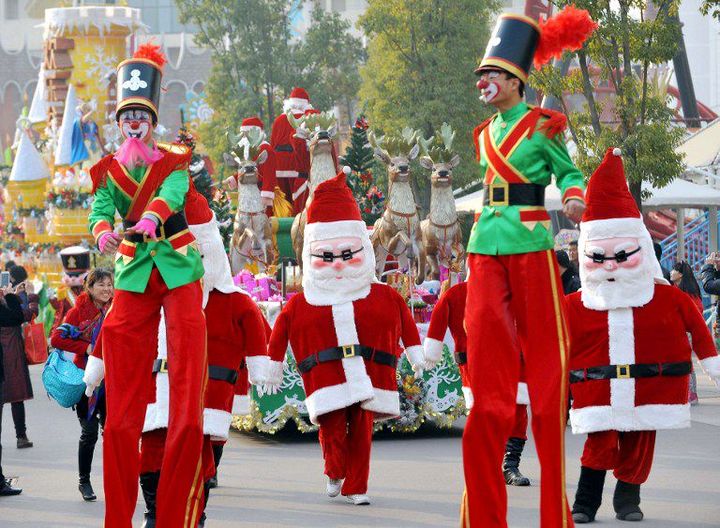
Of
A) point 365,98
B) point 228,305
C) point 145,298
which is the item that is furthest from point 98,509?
point 365,98

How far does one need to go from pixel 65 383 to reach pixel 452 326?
7.87 feet

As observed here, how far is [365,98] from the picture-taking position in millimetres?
36062

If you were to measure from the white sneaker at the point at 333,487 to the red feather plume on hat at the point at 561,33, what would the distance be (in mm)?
3251

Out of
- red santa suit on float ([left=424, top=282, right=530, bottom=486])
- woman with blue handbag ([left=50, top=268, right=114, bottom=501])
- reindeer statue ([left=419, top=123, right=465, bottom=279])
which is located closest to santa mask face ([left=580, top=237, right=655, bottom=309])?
red santa suit on float ([left=424, top=282, right=530, bottom=486])

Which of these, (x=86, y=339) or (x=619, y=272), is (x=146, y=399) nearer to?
(x=86, y=339)

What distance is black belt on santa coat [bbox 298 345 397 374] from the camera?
9711mm

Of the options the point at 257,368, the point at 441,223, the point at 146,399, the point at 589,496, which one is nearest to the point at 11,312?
the point at 257,368

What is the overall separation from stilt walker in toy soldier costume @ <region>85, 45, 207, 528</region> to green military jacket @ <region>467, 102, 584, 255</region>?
1341mm

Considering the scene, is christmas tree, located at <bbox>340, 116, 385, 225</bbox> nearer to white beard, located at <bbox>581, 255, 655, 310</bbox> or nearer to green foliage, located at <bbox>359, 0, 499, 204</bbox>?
white beard, located at <bbox>581, 255, 655, 310</bbox>

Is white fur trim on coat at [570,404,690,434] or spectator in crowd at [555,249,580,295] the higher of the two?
spectator in crowd at [555,249,580,295]

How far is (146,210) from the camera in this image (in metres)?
7.27

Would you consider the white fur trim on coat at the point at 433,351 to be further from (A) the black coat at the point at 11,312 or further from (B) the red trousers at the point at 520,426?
(A) the black coat at the point at 11,312

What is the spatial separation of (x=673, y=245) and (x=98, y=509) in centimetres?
2067

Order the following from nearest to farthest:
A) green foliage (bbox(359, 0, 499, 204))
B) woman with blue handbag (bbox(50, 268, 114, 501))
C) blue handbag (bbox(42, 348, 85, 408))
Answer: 1. blue handbag (bbox(42, 348, 85, 408))
2. woman with blue handbag (bbox(50, 268, 114, 501))
3. green foliage (bbox(359, 0, 499, 204))
